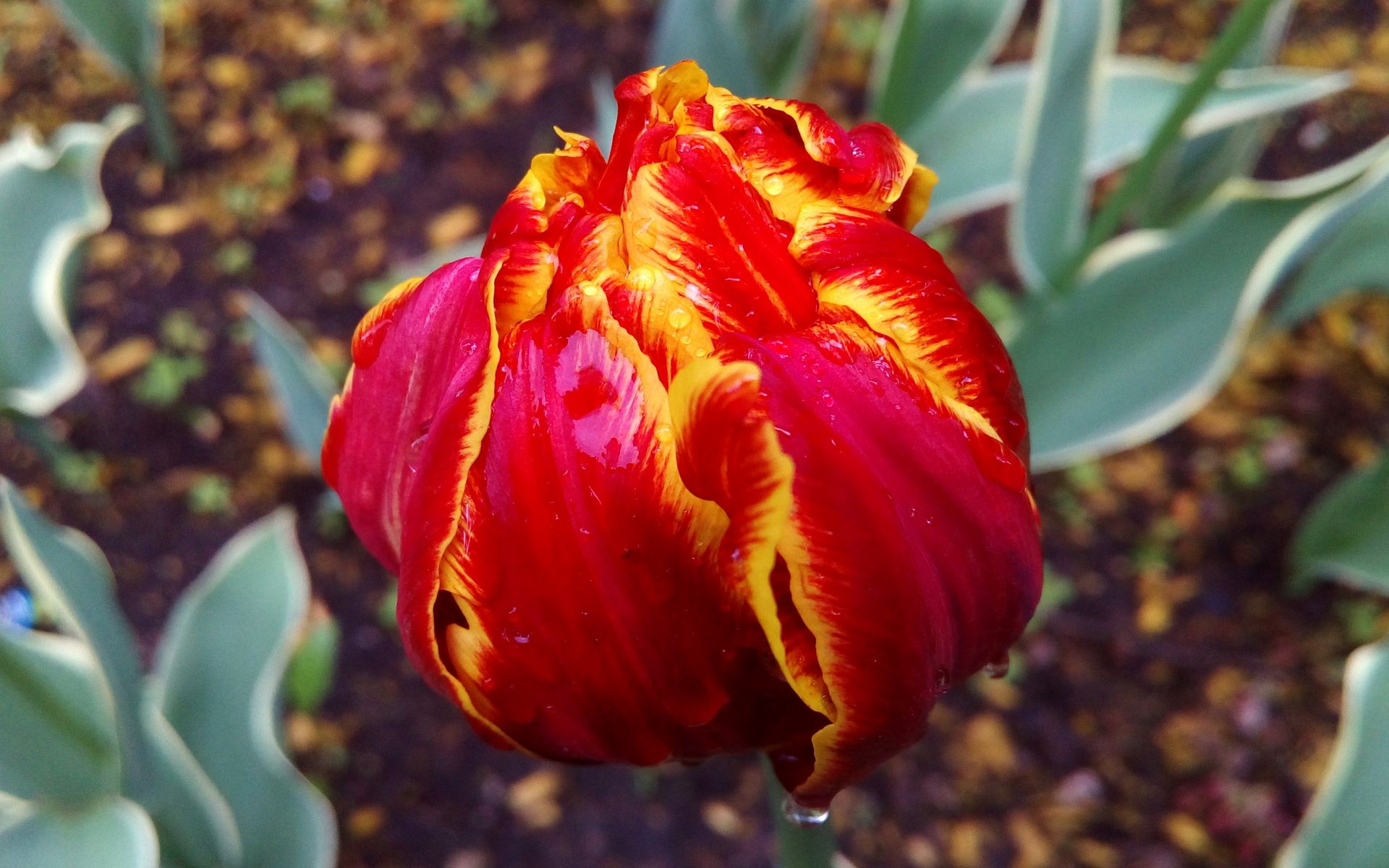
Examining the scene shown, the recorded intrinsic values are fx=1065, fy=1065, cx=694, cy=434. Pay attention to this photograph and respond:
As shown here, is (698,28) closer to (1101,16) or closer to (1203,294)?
(1101,16)

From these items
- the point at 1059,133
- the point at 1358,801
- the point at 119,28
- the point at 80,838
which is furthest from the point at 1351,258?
the point at 119,28

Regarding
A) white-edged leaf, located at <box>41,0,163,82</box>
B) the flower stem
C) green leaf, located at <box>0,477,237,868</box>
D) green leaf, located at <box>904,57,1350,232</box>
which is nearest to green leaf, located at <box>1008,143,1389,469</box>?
green leaf, located at <box>904,57,1350,232</box>

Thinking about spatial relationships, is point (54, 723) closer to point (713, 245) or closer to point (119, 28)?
point (713, 245)

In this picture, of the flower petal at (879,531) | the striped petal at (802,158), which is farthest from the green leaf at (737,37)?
the flower petal at (879,531)

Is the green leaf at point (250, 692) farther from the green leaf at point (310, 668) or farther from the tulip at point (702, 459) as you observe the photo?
the tulip at point (702, 459)

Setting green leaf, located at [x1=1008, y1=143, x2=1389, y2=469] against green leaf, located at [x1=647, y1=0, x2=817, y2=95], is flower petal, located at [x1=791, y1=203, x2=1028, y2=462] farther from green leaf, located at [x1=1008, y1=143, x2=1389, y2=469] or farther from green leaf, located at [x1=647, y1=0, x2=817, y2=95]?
green leaf, located at [x1=647, y1=0, x2=817, y2=95]

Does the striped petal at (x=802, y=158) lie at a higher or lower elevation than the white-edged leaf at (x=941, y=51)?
higher

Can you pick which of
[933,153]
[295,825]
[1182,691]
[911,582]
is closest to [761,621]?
[911,582]
